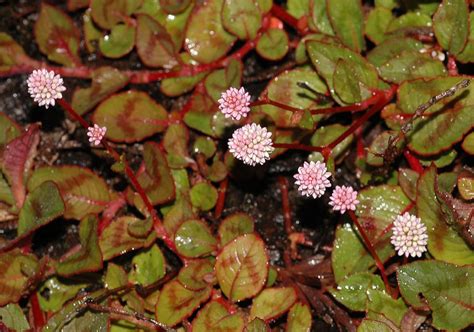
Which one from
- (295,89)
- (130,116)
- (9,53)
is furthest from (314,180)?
(9,53)

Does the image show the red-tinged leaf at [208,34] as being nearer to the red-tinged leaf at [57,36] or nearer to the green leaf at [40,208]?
the red-tinged leaf at [57,36]

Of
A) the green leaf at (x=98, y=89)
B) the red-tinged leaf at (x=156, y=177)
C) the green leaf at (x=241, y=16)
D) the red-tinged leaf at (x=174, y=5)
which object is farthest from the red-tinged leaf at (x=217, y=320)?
the red-tinged leaf at (x=174, y=5)

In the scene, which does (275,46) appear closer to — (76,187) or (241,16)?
(241,16)

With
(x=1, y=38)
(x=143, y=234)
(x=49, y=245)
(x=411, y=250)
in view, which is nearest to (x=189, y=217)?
(x=143, y=234)

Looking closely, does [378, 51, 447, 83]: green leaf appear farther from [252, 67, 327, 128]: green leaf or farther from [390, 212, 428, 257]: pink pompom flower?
[390, 212, 428, 257]: pink pompom flower

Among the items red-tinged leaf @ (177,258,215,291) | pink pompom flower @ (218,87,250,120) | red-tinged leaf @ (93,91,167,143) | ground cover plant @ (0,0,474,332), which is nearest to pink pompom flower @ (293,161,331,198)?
ground cover plant @ (0,0,474,332)

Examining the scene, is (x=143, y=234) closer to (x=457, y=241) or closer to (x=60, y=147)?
(x=60, y=147)
